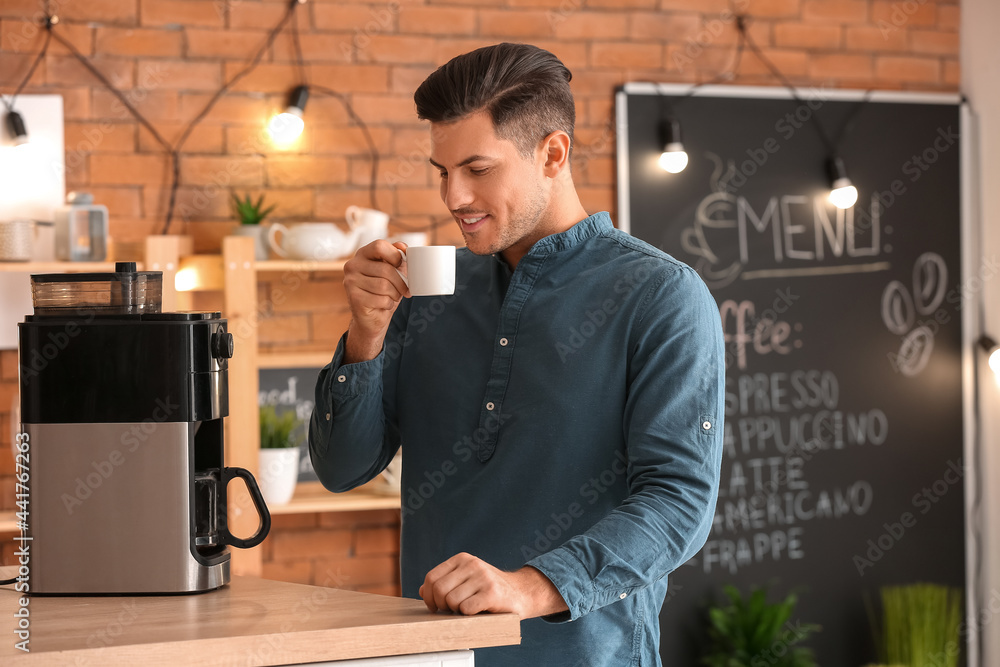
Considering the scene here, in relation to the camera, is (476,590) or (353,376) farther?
(353,376)

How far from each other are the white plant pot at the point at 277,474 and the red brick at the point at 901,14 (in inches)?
93.4

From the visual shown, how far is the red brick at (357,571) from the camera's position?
2850mm

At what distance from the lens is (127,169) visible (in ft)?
→ 8.91

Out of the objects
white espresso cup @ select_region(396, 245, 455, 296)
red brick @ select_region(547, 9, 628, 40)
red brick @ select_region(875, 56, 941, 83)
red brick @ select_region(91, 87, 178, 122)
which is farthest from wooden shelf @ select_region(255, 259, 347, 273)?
red brick @ select_region(875, 56, 941, 83)

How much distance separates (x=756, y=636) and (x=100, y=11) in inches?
102

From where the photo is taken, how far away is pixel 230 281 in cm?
253

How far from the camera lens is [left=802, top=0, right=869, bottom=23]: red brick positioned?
3.19m

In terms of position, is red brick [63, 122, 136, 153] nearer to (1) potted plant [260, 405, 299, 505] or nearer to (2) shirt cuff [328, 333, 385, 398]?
(1) potted plant [260, 405, 299, 505]

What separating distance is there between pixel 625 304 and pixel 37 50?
2.07 meters

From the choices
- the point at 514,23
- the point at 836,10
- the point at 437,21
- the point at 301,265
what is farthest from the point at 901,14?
the point at 301,265

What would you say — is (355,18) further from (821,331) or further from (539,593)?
(539,593)

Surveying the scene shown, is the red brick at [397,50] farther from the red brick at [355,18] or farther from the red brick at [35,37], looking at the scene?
the red brick at [35,37]

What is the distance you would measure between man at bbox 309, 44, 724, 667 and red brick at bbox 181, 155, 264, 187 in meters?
1.46

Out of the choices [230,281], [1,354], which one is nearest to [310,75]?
[230,281]
